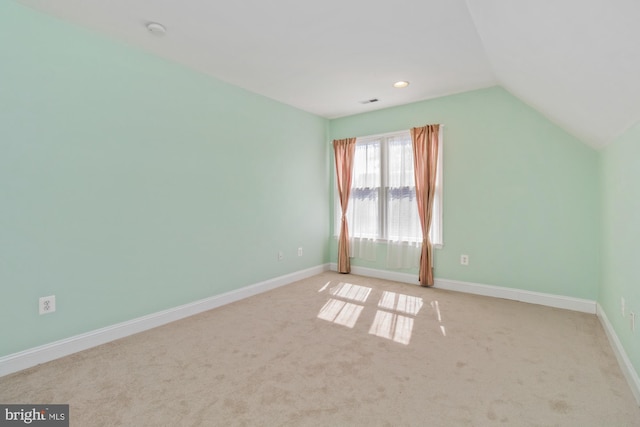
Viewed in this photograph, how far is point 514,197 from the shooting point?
11.5 ft

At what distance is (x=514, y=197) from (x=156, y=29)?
3974 millimetres

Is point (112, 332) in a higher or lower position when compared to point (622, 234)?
lower

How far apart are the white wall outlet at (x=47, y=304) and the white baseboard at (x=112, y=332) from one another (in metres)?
0.25

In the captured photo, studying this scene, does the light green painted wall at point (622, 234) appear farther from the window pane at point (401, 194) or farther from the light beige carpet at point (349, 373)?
the window pane at point (401, 194)

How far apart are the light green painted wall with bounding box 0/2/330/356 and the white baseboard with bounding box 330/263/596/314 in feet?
6.24

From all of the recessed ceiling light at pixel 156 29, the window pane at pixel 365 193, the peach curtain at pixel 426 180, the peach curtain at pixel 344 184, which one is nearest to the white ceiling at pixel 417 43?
the recessed ceiling light at pixel 156 29

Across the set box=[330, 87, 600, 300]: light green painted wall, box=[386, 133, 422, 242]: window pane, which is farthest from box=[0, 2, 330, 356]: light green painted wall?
box=[330, 87, 600, 300]: light green painted wall

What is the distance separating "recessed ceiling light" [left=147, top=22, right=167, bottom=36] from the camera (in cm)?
236

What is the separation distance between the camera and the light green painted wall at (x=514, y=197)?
3160 millimetres

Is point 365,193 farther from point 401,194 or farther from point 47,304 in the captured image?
point 47,304

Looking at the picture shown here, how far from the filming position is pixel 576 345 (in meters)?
2.41

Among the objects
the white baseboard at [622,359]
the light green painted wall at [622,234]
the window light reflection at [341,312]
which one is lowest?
the window light reflection at [341,312]

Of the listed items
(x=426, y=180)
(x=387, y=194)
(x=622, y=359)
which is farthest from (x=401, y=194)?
(x=622, y=359)

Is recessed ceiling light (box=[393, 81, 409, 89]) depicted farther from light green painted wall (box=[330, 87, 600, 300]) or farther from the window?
the window
